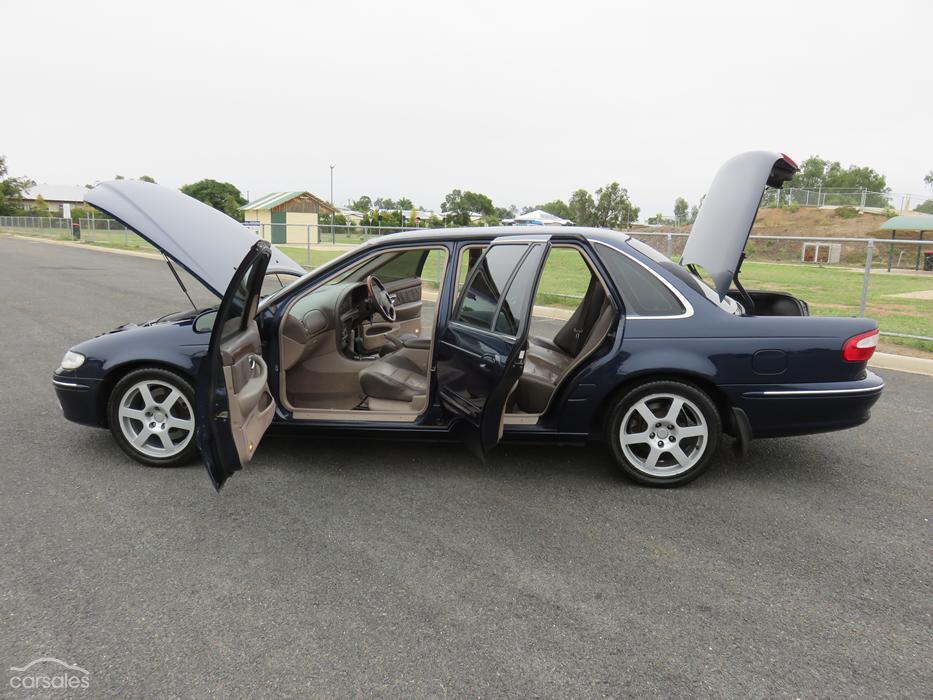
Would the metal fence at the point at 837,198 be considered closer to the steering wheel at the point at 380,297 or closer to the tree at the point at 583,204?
the tree at the point at 583,204

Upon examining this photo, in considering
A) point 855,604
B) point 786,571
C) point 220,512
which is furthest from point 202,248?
point 855,604

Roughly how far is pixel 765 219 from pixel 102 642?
178ft

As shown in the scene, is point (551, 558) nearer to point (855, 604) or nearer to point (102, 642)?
point (855, 604)

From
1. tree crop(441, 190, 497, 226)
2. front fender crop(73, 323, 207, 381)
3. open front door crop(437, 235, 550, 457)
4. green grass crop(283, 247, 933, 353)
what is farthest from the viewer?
tree crop(441, 190, 497, 226)

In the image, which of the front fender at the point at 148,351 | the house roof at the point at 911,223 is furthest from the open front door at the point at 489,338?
the house roof at the point at 911,223

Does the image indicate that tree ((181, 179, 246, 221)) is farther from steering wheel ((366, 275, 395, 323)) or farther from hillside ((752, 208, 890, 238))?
steering wheel ((366, 275, 395, 323))

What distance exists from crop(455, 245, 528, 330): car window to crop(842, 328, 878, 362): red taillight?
199 cm

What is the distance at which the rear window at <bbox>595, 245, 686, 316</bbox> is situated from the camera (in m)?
3.98

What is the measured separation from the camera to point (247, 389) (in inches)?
138

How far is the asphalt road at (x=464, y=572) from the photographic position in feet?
7.90

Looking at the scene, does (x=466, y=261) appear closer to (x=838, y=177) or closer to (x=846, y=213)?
(x=846, y=213)

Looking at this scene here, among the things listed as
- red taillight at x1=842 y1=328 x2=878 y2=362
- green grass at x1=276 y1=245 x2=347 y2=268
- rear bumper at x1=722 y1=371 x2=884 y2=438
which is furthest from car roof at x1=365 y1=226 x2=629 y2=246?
green grass at x1=276 y1=245 x2=347 y2=268

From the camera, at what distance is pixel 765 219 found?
49719mm

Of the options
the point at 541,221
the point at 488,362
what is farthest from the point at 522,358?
the point at 541,221
